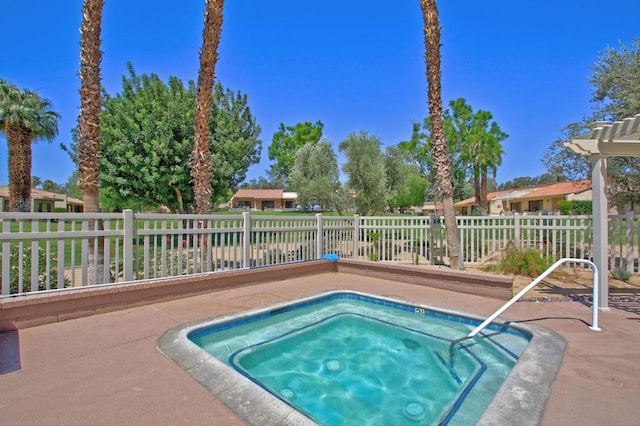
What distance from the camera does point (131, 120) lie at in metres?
12.0

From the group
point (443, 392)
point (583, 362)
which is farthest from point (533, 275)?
point (443, 392)

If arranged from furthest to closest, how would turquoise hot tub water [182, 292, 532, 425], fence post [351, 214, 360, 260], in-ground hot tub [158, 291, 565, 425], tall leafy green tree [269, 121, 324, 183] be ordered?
tall leafy green tree [269, 121, 324, 183]
fence post [351, 214, 360, 260]
turquoise hot tub water [182, 292, 532, 425]
in-ground hot tub [158, 291, 565, 425]

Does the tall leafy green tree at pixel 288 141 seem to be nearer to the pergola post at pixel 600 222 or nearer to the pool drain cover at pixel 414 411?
the pergola post at pixel 600 222

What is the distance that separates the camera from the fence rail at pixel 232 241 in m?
4.38

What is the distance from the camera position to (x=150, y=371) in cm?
289

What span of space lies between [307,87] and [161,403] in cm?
1895

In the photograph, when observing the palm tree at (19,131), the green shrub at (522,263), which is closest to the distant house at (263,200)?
the palm tree at (19,131)

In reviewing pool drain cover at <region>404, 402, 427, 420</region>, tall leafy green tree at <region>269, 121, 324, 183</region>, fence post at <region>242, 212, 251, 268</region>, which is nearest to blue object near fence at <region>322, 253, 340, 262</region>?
fence post at <region>242, 212, 251, 268</region>

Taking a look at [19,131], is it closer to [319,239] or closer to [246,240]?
[246,240]

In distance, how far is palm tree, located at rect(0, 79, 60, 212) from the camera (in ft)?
61.5

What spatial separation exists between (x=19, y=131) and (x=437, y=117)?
23.5 m

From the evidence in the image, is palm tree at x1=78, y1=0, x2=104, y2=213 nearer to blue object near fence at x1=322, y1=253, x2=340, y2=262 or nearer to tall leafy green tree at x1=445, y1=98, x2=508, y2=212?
blue object near fence at x1=322, y1=253, x2=340, y2=262

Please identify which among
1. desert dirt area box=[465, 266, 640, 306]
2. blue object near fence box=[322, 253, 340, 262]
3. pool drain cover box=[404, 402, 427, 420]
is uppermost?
blue object near fence box=[322, 253, 340, 262]

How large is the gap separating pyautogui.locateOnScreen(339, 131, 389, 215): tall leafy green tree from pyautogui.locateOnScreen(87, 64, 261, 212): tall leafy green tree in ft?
15.5
